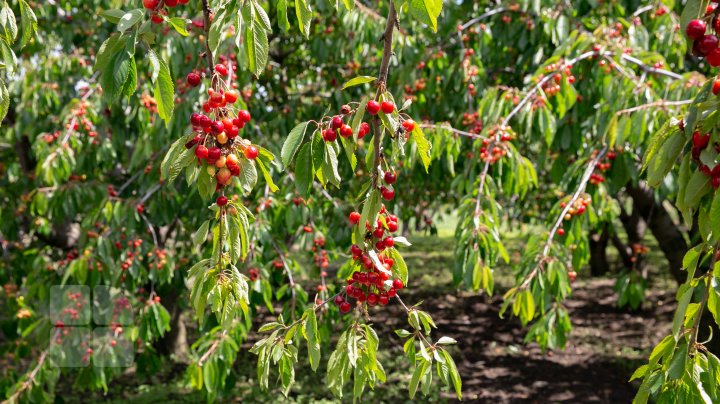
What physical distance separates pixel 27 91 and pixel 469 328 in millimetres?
5010

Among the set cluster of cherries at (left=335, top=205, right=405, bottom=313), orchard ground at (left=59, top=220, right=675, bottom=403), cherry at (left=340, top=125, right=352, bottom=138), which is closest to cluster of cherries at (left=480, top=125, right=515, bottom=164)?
cluster of cherries at (left=335, top=205, right=405, bottom=313)

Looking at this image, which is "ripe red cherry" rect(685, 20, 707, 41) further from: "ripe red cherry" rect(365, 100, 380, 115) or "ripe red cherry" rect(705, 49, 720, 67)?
"ripe red cherry" rect(365, 100, 380, 115)

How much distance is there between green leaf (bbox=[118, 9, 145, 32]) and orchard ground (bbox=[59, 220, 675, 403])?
4.21m

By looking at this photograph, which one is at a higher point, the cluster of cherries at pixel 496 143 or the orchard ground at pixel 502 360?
the cluster of cherries at pixel 496 143

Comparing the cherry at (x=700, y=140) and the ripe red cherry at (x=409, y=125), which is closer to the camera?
the cherry at (x=700, y=140)

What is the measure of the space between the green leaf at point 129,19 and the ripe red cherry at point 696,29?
914 mm

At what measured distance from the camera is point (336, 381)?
1.28 meters

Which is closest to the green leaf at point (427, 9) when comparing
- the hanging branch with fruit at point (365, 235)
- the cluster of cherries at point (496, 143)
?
the hanging branch with fruit at point (365, 235)

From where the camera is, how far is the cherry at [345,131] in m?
1.20

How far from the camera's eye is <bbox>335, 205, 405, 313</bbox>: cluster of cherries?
122cm

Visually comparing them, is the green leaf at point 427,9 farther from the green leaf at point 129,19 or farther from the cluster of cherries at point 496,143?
the cluster of cherries at point 496,143

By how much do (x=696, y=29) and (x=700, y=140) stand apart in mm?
205

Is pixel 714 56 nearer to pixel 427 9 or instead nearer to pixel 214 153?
pixel 427 9

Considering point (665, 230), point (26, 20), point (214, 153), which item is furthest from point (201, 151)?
point (665, 230)
